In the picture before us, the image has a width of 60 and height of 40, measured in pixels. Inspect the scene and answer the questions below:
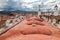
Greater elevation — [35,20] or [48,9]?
[48,9]

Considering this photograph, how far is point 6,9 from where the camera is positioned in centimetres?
319

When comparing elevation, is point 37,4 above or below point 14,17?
above

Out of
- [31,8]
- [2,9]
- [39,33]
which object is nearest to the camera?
[39,33]

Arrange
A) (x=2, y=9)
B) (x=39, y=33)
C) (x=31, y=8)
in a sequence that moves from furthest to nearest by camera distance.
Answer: (x=31, y=8)
(x=2, y=9)
(x=39, y=33)

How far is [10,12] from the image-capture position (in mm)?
3188

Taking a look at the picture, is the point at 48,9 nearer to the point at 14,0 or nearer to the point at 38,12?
the point at 38,12

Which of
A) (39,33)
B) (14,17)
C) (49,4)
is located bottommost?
(39,33)

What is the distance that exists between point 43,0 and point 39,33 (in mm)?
1278

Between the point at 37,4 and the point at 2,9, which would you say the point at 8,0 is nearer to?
the point at 2,9

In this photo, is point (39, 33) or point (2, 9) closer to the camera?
point (39, 33)

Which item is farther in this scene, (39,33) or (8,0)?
(8,0)

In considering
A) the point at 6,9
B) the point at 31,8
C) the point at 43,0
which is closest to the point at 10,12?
the point at 6,9

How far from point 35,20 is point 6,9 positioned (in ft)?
2.24

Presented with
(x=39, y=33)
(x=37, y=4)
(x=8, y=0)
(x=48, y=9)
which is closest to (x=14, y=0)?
Result: (x=8, y=0)
